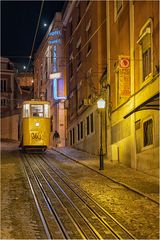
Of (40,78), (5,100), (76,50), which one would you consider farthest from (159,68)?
(5,100)

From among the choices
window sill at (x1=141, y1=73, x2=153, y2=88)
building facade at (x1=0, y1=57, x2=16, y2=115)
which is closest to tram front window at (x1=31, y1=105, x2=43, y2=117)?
window sill at (x1=141, y1=73, x2=153, y2=88)

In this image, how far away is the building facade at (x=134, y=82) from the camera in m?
19.2

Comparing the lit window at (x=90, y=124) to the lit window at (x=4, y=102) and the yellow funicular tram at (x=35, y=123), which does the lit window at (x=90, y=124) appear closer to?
the yellow funicular tram at (x=35, y=123)

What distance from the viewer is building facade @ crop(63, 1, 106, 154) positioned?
105 feet

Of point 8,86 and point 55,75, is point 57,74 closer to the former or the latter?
point 55,75

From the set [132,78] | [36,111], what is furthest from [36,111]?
[132,78]

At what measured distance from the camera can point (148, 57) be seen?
20891 millimetres

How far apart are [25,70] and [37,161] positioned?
56.4m

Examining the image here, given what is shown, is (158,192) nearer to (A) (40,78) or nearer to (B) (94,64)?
(B) (94,64)

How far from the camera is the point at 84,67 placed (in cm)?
3691

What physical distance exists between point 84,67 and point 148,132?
56.4 ft

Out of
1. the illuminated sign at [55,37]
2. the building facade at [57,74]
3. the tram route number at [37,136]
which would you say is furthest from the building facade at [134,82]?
the illuminated sign at [55,37]

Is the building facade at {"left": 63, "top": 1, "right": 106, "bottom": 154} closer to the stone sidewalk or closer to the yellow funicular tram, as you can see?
the yellow funicular tram

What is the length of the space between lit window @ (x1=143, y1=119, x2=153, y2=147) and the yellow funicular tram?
46.3 ft
